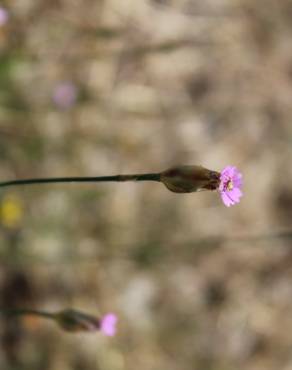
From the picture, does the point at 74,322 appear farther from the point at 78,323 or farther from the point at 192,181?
the point at 192,181

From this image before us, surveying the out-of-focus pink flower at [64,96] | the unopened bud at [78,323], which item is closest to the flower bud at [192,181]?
the unopened bud at [78,323]

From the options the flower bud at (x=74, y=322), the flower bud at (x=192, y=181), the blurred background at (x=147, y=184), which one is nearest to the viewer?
the flower bud at (x=192, y=181)

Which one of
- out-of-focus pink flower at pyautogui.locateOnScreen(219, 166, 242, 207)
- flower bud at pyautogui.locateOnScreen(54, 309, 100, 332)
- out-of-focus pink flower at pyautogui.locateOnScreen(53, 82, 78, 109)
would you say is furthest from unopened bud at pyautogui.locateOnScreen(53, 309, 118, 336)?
out-of-focus pink flower at pyautogui.locateOnScreen(53, 82, 78, 109)

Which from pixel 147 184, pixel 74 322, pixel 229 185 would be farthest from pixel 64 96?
pixel 229 185

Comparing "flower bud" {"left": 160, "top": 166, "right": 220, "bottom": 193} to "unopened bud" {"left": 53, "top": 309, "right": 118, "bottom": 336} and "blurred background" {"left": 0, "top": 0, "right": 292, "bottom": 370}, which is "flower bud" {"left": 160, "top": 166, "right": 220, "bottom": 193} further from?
"blurred background" {"left": 0, "top": 0, "right": 292, "bottom": 370}

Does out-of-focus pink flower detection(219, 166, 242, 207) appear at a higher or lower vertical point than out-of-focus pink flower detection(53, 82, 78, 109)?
lower

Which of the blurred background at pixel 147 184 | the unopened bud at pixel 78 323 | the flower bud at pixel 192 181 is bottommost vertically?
the flower bud at pixel 192 181

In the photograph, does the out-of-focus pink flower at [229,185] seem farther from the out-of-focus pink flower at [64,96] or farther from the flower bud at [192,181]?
the out-of-focus pink flower at [64,96]
